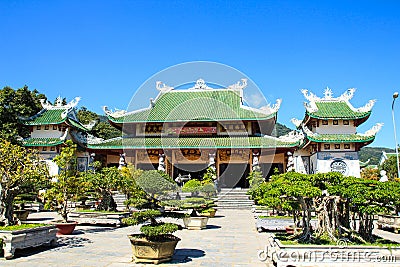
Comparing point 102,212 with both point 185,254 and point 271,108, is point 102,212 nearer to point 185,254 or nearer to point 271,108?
→ point 185,254

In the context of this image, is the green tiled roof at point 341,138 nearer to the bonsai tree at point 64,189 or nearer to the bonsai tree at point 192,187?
the bonsai tree at point 192,187

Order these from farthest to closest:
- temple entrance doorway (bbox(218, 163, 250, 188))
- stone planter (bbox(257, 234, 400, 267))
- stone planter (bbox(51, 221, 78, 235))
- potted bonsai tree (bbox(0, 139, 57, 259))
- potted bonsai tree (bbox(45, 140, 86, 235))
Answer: temple entrance doorway (bbox(218, 163, 250, 188))
potted bonsai tree (bbox(45, 140, 86, 235))
stone planter (bbox(51, 221, 78, 235))
potted bonsai tree (bbox(0, 139, 57, 259))
stone planter (bbox(257, 234, 400, 267))

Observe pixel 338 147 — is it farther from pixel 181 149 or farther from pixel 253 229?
pixel 253 229

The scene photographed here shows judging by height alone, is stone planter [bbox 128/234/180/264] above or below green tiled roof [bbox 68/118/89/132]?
below

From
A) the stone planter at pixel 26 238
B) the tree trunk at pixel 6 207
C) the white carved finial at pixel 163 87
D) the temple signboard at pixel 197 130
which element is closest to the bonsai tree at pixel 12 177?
the tree trunk at pixel 6 207

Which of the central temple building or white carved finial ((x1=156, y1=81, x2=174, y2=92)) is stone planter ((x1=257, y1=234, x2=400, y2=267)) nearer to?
the central temple building

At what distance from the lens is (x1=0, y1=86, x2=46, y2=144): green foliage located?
32153 millimetres

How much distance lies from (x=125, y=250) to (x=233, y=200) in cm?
1672

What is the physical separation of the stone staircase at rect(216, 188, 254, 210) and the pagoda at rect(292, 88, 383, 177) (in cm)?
660

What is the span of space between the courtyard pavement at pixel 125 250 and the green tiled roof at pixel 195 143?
14.8 metres

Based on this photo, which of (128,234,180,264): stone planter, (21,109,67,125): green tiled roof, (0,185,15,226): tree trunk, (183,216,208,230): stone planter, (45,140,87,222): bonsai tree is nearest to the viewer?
(128,234,180,264): stone planter

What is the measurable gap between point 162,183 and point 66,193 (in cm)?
361

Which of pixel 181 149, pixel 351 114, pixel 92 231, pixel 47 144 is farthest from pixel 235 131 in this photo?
pixel 92 231

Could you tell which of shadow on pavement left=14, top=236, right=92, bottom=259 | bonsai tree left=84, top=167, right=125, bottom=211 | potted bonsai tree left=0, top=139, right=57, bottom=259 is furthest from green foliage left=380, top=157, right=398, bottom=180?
potted bonsai tree left=0, top=139, right=57, bottom=259
